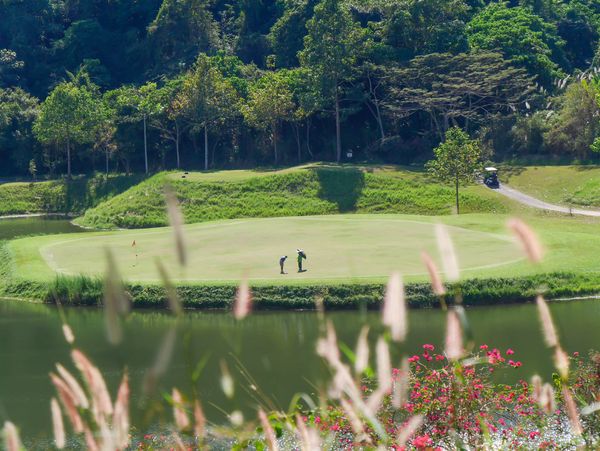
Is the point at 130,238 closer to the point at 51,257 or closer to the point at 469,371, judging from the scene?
the point at 51,257

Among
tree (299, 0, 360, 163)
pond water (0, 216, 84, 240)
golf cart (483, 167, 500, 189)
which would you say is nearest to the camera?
pond water (0, 216, 84, 240)

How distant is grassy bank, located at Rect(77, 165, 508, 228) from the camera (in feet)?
218

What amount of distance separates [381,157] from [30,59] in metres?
45.0

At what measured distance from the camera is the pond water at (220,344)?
25858 mm

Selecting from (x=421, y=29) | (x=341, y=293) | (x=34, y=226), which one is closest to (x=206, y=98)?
(x=34, y=226)

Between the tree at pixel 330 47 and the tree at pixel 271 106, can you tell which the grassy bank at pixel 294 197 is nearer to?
the tree at pixel 271 106

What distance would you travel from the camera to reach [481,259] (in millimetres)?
43500

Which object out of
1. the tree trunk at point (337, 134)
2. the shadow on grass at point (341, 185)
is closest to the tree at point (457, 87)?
the tree trunk at point (337, 134)

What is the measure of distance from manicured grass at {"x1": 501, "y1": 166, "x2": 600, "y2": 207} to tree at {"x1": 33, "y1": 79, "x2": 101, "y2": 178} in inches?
1416

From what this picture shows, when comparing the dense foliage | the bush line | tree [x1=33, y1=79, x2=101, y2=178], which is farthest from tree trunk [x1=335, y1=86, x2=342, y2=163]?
the bush line

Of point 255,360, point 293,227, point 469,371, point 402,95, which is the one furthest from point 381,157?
point 469,371

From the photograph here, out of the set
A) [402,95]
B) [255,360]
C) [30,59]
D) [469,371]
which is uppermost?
[30,59]

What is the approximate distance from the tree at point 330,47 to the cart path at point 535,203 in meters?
16.1

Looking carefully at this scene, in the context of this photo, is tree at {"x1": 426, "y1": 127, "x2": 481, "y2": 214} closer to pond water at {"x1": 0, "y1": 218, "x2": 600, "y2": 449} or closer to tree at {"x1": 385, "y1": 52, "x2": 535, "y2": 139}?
tree at {"x1": 385, "y1": 52, "x2": 535, "y2": 139}
